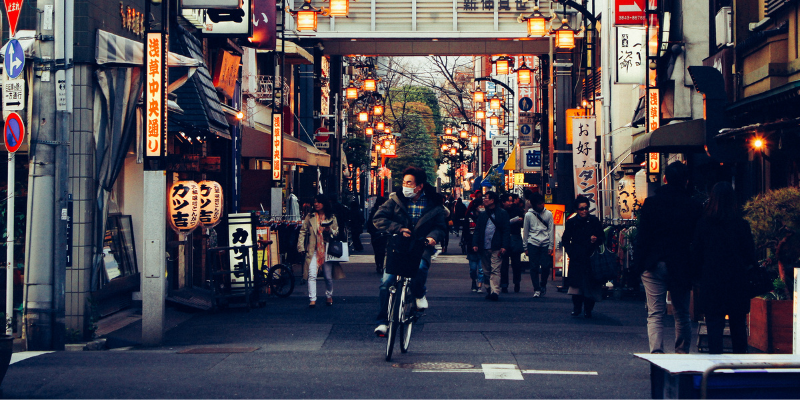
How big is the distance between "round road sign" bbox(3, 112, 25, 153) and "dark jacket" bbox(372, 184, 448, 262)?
12.7ft

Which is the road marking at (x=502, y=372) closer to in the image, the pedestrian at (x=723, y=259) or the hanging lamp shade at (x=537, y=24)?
the pedestrian at (x=723, y=259)

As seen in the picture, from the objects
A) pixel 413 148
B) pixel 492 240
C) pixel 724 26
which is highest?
pixel 413 148

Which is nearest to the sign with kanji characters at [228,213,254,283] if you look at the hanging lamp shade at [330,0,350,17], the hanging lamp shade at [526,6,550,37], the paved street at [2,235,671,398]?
the paved street at [2,235,671,398]

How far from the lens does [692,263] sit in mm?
7719

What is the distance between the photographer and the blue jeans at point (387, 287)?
29.8ft

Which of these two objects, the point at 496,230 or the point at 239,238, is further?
the point at 496,230

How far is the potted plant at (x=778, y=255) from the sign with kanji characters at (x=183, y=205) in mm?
7492

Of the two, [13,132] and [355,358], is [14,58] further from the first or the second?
[355,358]

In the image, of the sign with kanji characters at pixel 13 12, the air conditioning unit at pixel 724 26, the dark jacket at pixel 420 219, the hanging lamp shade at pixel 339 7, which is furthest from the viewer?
the hanging lamp shade at pixel 339 7

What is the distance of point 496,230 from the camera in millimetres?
15219

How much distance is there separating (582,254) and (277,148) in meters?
12.3

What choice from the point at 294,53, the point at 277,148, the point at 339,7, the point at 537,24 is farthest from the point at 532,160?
the point at 277,148

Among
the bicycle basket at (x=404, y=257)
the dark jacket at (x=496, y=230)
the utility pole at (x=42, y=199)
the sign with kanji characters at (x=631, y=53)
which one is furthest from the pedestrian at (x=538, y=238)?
the utility pole at (x=42, y=199)

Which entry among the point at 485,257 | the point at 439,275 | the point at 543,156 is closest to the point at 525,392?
the point at 485,257
